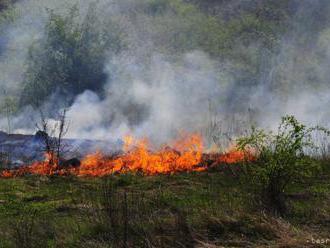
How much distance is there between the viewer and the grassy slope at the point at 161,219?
7.61 m

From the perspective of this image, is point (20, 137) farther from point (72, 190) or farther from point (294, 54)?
point (294, 54)

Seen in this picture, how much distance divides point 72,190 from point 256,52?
97.4ft

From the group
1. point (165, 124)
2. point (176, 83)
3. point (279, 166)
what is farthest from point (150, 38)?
point (279, 166)

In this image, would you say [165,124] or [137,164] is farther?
[165,124]

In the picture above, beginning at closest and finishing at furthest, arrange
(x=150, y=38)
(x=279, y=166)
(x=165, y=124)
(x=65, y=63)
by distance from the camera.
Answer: (x=279, y=166) → (x=165, y=124) → (x=65, y=63) → (x=150, y=38)

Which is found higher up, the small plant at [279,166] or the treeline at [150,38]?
the treeline at [150,38]

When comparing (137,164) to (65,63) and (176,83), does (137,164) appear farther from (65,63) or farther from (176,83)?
(65,63)

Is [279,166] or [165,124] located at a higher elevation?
[165,124]

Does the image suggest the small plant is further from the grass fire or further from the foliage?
the foliage

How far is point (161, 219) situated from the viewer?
870 centimetres

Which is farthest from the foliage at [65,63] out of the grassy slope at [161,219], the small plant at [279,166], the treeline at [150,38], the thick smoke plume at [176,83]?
the small plant at [279,166]

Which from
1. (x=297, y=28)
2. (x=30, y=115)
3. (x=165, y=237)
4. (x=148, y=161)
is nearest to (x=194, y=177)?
(x=148, y=161)

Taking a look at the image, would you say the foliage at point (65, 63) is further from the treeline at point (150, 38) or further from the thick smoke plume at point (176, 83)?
the thick smoke plume at point (176, 83)

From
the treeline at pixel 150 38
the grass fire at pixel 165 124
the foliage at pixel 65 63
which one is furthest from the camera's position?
the treeline at pixel 150 38
